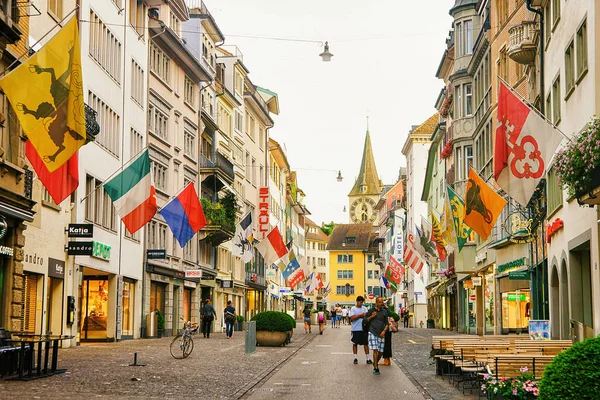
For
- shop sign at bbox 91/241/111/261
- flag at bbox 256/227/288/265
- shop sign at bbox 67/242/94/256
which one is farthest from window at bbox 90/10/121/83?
flag at bbox 256/227/288/265

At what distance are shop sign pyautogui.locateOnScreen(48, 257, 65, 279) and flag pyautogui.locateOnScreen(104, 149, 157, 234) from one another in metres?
5.42

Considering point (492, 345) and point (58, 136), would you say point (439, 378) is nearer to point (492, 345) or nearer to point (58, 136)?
point (492, 345)

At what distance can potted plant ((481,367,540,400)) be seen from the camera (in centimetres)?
1287

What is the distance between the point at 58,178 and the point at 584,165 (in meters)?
10.1

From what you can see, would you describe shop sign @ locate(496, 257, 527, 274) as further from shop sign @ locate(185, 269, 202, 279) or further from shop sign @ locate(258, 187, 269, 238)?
shop sign @ locate(258, 187, 269, 238)

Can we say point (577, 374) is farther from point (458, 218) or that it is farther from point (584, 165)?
point (458, 218)

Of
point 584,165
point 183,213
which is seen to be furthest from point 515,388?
point 183,213

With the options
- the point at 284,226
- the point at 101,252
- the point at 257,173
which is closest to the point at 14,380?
the point at 101,252

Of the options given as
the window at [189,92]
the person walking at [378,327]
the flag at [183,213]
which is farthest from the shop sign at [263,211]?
the person walking at [378,327]

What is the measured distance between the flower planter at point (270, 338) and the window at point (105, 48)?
11.9 meters

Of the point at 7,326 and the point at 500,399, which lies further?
the point at 7,326

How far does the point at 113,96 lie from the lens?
40000mm

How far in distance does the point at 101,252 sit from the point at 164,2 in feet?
49.0

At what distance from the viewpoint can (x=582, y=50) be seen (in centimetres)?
2383
